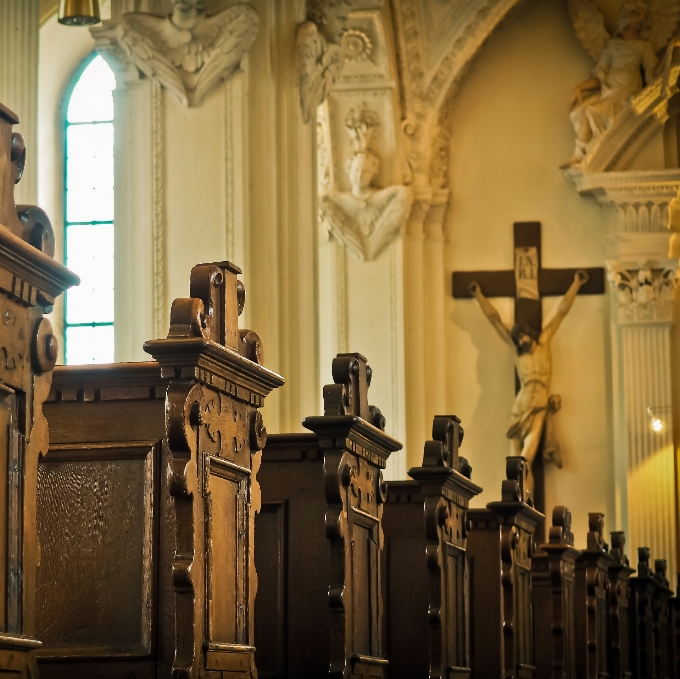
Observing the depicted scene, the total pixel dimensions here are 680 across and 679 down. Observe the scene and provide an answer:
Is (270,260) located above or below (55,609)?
above

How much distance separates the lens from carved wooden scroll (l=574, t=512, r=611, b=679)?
8.89 m


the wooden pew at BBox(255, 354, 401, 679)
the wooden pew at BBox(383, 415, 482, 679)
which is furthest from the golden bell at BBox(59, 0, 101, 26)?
the wooden pew at BBox(383, 415, 482, 679)

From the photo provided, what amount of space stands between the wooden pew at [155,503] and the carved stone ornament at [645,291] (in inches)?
394

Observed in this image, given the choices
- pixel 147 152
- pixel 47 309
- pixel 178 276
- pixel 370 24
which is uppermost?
pixel 370 24

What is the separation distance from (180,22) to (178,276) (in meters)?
1.36

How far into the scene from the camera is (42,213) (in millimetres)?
2770

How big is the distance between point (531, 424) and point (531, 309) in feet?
3.82

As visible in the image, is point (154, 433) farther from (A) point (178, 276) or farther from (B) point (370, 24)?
(B) point (370, 24)

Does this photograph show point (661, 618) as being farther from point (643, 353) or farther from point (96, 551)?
point (96, 551)

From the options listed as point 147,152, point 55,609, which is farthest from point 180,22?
point 55,609

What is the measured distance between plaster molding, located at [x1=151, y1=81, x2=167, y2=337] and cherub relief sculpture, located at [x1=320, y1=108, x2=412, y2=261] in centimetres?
614

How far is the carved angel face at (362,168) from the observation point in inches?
544

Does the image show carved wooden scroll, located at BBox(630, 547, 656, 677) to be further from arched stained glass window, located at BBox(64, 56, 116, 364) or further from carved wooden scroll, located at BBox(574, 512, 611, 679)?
arched stained glass window, located at BBox(64, 56, 116, 364)

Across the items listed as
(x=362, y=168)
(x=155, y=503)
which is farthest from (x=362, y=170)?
(x=155, y=503)
